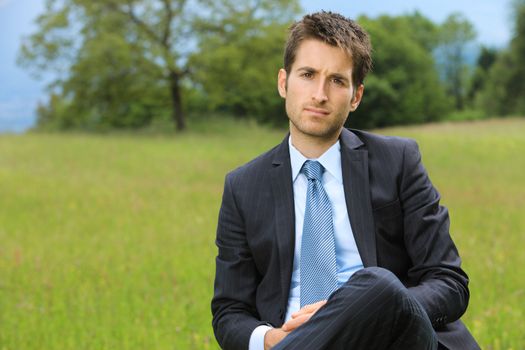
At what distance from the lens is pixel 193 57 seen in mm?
32438

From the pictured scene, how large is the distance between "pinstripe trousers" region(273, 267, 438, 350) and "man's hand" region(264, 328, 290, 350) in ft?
0.60

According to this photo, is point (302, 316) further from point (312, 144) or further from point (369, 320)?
point (312, 144)

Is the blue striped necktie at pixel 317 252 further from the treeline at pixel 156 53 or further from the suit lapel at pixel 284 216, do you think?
the treeline at pixel 156 53

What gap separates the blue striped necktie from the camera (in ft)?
10.1

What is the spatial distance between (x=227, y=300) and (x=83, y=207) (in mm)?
9052

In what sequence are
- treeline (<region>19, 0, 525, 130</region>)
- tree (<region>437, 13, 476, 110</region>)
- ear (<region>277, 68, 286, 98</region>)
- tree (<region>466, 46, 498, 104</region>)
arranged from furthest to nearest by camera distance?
tree (<region>437, 13, 476, 110</region>)
tree (<region>466, 46, 498, 104</region>)
treeline (<region>19, 0, 525, 130</region>)
ear (<region>277, 68, 286, 98</region>)

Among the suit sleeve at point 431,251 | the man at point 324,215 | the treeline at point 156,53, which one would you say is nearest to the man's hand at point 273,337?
the man at point 324,215

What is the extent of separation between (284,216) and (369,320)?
0.71 meters

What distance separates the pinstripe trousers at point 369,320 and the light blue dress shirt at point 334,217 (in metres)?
0.49

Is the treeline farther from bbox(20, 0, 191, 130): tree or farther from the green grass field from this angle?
the green grass field

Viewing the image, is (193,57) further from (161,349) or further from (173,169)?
(161,349)

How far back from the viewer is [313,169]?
3207 millimetres

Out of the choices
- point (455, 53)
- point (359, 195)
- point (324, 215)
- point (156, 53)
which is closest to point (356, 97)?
point (359, 195)

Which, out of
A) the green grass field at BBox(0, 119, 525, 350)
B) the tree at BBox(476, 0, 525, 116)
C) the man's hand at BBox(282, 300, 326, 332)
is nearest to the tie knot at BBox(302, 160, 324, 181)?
the man's hand at BBox(282, 300, 326, 332)
